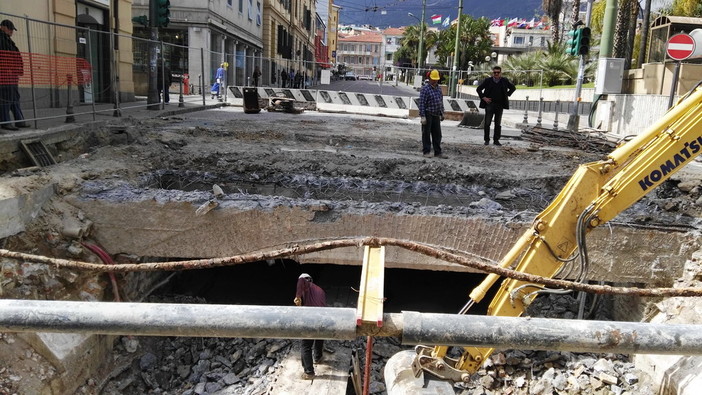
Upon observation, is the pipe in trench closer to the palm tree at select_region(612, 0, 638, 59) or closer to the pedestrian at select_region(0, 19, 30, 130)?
the pedestrian at select_region(0, 19, 30, 130)

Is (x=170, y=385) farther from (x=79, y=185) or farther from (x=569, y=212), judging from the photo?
(x=569, y=212)

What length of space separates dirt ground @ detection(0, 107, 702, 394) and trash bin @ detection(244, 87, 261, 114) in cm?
716

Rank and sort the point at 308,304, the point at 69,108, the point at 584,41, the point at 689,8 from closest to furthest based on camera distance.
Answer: the point at 308,304, the point at 69,108, the point at 584,41, the point at 689,8

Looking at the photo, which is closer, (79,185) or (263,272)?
(79,185)

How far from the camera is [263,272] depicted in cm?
838

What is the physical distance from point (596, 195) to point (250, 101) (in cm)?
1720

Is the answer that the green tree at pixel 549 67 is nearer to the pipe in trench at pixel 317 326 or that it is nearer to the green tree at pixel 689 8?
the green tree at pixel 689 8

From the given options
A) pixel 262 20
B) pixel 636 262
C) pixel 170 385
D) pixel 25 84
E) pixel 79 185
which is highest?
pixel 262 20

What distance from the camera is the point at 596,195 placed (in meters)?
4.21

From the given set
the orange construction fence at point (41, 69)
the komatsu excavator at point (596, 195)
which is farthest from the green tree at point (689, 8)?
the orange construction fence at point (41, 69)

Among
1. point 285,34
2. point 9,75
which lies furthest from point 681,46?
point 285,34

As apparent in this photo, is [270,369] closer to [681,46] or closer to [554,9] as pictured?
[681,46]

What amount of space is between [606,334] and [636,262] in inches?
199

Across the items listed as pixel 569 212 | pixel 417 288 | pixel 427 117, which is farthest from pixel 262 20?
pixel 569 212
